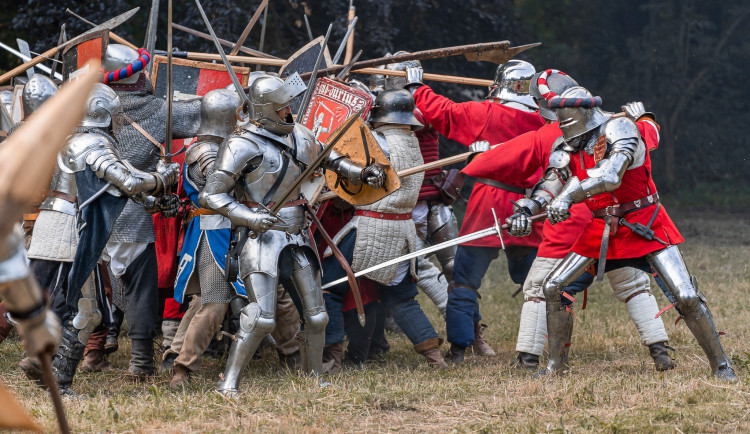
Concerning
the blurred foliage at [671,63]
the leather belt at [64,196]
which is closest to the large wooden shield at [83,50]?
the leather belt at [64,196]

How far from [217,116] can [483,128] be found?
162 centimetres

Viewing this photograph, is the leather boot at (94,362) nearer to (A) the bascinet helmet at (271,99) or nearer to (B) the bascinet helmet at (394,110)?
(A) the bascinet helmet at (271,99)

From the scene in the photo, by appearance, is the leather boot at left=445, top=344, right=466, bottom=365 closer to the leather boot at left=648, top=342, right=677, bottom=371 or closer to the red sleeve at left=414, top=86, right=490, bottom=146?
the leather boot at left=648, top=342, right=677, bottom=371

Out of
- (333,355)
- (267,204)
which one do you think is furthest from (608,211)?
(333,355)

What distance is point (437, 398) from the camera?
4.26 meters

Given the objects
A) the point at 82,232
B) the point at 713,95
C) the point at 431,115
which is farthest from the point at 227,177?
the point at 713,95

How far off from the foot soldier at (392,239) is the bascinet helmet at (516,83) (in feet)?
2.07

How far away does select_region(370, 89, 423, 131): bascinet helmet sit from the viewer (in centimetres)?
545

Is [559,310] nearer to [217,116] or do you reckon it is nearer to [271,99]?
[271,99]

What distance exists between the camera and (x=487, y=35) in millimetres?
12312

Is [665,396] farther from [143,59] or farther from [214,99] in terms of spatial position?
[143,59]

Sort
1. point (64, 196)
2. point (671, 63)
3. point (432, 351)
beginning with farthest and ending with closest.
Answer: point (671, 63) → point (432, 351) → point (64, 196)

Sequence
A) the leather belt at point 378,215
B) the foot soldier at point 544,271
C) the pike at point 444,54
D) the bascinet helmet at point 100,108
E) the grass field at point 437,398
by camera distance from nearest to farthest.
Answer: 1. the grass field at point 437,398
2. the bascinet helmet at point 100,108
3. the foot soldier at point 544,271
4. the leather belt at point 378,215
5. the pike at point 444,54

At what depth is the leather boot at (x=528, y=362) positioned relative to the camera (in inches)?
207
